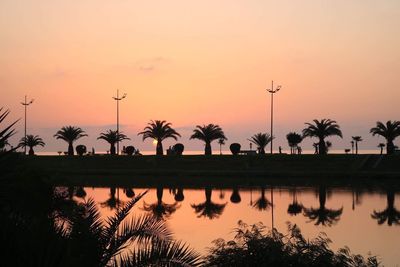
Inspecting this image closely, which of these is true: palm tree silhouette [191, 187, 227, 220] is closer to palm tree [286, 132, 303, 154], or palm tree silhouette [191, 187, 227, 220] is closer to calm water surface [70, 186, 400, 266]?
calm water surface [70, 186, 400, 266]

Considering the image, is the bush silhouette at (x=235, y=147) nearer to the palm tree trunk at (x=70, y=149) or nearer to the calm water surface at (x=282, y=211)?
the palm tree trunk at (x=70, y=149)

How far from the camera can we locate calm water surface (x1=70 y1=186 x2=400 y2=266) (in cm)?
1627

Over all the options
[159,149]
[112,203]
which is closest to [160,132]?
[159,149]

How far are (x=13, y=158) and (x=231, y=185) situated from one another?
1200 inches

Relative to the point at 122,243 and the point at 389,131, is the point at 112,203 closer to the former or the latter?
the point at 122,243

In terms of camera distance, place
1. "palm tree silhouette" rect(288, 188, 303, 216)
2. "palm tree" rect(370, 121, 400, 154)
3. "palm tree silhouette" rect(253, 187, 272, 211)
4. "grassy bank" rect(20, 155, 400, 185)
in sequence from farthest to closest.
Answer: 1. "palm tree" rect(370, 121, 400, 154)
2. "grassy bank" rect(20, 155, 400, 185)
3. "palm tree silhouette" rect(253, 187, 272, 211)
4. "palm tree silhouette" rect(288, 188, 303, 216)

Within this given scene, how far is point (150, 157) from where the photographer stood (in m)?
56.9

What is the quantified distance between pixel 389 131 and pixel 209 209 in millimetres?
37507

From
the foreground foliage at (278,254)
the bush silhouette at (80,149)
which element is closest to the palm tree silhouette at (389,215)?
the foreground foliage at (278,254)

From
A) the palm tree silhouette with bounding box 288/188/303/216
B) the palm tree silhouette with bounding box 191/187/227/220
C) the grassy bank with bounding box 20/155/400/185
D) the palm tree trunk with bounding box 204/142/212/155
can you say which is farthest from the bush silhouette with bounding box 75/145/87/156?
the palm tree silhouette with bounding box 288/188/303/216

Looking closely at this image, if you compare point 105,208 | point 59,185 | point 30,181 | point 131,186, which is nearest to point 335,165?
point 131,186

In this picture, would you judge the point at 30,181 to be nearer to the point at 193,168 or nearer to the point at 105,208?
the point at 105,208

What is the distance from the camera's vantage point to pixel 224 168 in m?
51.2

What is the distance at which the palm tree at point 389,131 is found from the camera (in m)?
57.0
